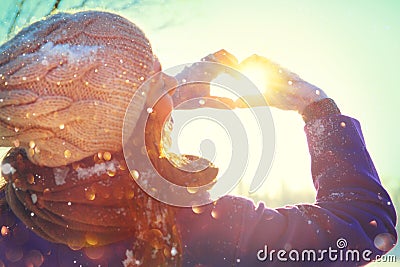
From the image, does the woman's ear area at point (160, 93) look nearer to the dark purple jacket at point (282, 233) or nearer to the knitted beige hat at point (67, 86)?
the knitted beige hat at point (67, 86)

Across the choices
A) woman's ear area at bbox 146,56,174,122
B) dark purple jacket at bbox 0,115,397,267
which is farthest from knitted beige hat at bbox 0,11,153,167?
dark purple jacket at bbox 0,115,397,267

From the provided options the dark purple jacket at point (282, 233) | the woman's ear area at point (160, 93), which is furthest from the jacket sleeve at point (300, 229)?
the woman's ear area at point (160, 93)

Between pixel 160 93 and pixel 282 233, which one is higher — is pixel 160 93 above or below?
above

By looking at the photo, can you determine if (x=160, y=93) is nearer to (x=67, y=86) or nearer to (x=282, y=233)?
(x=67, y=86)

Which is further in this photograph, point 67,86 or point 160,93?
point 160,93

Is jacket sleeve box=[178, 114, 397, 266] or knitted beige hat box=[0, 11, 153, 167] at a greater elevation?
knitted beige hat box=[0, 11, 153, 167]

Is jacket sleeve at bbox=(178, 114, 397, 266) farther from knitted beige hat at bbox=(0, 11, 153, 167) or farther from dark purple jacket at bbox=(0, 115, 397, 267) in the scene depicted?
knitted beige hat at bbox=(0, 11, 153, 167)

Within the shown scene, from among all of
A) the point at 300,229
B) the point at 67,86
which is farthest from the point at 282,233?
the point at 67,86
